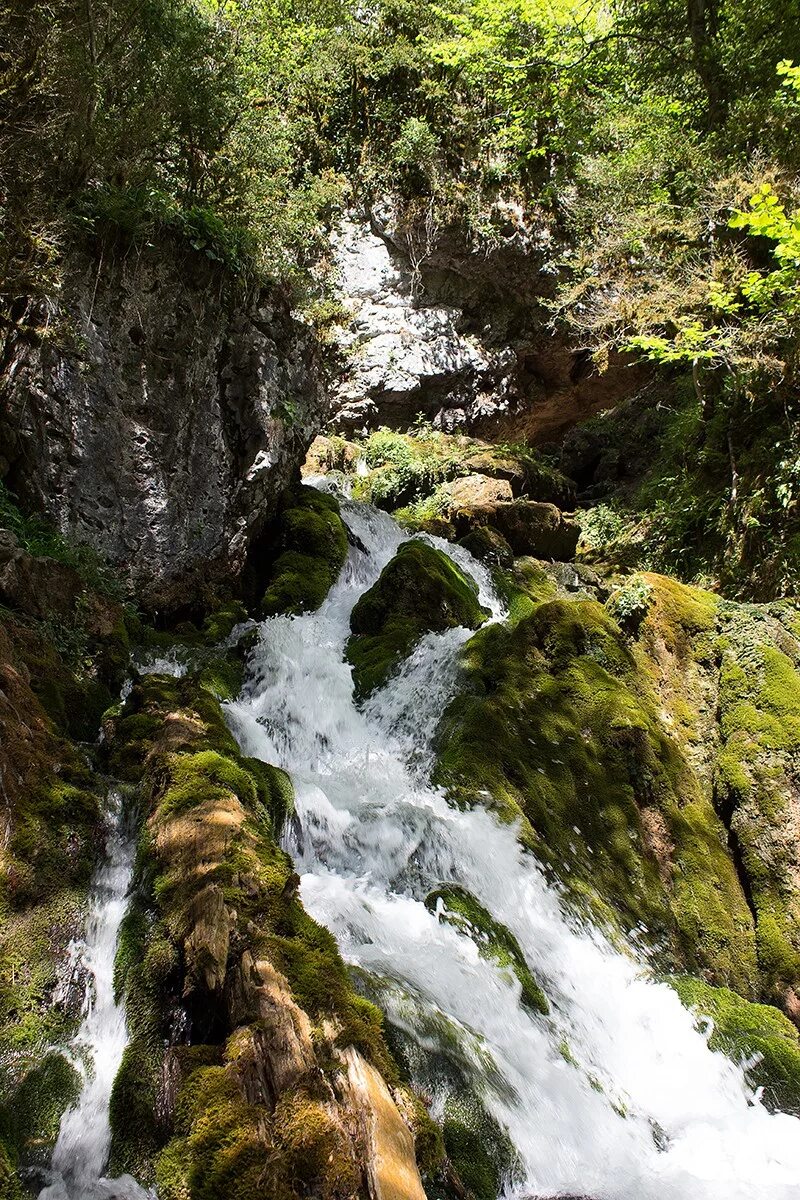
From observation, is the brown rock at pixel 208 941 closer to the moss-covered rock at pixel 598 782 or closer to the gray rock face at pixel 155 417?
the moss-covered rock at pixel 598 782

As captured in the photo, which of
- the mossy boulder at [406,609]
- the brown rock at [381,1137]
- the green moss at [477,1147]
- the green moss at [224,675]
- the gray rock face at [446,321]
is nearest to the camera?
the brown rock at [381,1137]

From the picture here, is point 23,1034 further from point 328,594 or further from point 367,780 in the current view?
point 328,594

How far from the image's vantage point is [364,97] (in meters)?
19.1

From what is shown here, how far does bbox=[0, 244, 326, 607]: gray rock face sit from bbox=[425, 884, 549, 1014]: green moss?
5650 millimetres

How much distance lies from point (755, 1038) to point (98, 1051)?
4.69 meters

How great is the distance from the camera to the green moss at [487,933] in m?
4.87

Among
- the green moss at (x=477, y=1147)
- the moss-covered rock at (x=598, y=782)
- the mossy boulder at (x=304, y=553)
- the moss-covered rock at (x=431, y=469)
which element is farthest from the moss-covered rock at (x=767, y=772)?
the moss-covered rock at (x=431, y=469)

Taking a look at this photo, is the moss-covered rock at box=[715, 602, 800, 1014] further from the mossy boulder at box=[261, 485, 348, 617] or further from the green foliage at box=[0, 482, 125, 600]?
the green foliage at box=[0, 482, 125, 600]

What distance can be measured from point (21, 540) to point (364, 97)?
689 inches

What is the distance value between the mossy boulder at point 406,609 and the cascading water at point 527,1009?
2.19m

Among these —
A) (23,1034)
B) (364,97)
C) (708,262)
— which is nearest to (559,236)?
(364,97)

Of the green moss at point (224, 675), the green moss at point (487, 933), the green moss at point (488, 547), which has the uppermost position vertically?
the green moss at point (488, 547)

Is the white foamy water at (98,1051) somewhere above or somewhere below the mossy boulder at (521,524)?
below

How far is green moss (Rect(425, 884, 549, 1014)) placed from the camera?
16.0 ft
